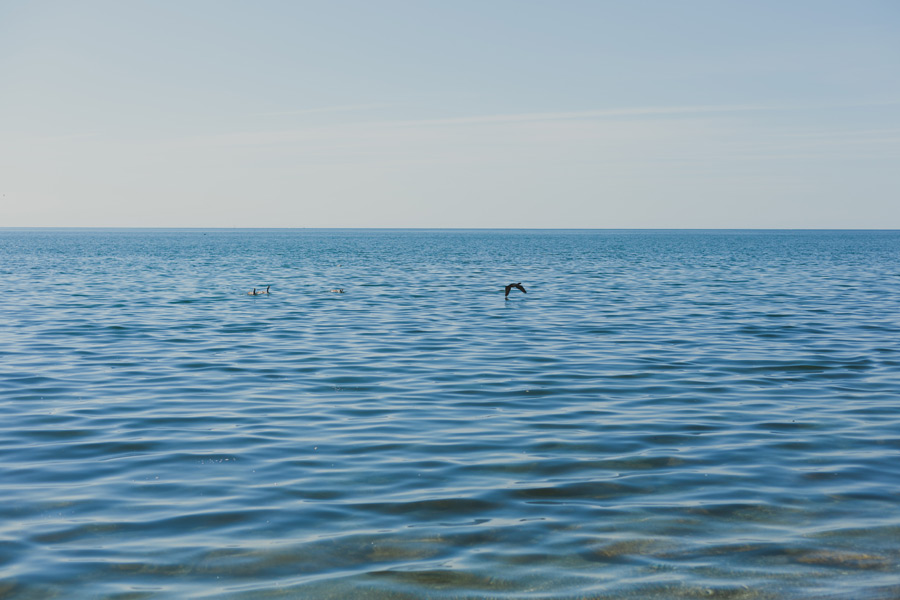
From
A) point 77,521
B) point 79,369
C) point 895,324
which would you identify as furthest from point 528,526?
point 895,324

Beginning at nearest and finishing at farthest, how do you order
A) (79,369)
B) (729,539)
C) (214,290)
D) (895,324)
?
(729,539) → (79,369) → (895,324) → (214,290)

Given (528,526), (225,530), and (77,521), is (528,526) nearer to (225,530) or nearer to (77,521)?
(225,530)

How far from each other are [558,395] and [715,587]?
7.04 metres

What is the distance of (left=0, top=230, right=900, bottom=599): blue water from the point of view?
20.9 ft

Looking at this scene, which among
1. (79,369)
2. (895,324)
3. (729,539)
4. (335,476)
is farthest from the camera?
(895,324)

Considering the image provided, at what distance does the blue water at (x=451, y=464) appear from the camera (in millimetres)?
6371

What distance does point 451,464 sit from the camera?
920cm

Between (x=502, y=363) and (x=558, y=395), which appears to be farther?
(x=502, y=363)

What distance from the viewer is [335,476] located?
344 inches

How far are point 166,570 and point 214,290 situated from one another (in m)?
31.7

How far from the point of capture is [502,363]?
53.2 ft

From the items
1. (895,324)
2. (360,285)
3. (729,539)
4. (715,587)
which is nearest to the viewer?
(715,587)

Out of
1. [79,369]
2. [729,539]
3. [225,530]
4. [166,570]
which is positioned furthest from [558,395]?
[79,369]

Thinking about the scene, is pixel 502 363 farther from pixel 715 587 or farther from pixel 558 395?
pixel 715 587
